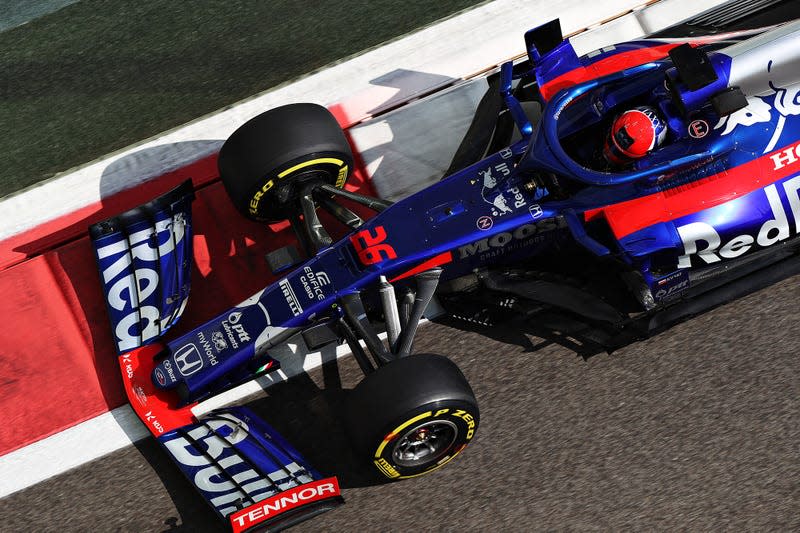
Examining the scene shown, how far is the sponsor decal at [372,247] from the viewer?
426 cm

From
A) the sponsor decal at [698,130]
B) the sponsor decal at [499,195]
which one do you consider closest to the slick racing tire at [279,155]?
the sponsor decal at [499,195]

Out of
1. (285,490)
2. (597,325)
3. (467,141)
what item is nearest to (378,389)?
(285,490)

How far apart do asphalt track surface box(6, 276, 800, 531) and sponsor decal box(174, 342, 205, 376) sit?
0.66m

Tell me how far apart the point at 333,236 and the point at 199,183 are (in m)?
0.97

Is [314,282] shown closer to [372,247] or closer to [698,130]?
[372,247]

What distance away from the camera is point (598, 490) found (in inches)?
182

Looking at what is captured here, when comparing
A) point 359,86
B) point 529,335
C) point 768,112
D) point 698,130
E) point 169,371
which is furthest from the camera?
point 359,86

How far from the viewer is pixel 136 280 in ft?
15.0

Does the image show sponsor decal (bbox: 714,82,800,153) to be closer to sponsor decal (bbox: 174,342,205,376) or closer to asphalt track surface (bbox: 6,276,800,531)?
asphalt track surface (bbox: 6,276,800,531)

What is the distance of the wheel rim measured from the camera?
411 centimetres

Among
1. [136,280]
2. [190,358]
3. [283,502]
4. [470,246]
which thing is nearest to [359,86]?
[470,246]

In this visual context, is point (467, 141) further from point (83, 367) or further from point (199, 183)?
point (83, 367)

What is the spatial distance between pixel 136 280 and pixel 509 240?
2.11 metres

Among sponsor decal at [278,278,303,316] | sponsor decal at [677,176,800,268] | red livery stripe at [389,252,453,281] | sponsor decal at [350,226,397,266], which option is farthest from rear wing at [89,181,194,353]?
sponsor decal at [677,176,800,268]
